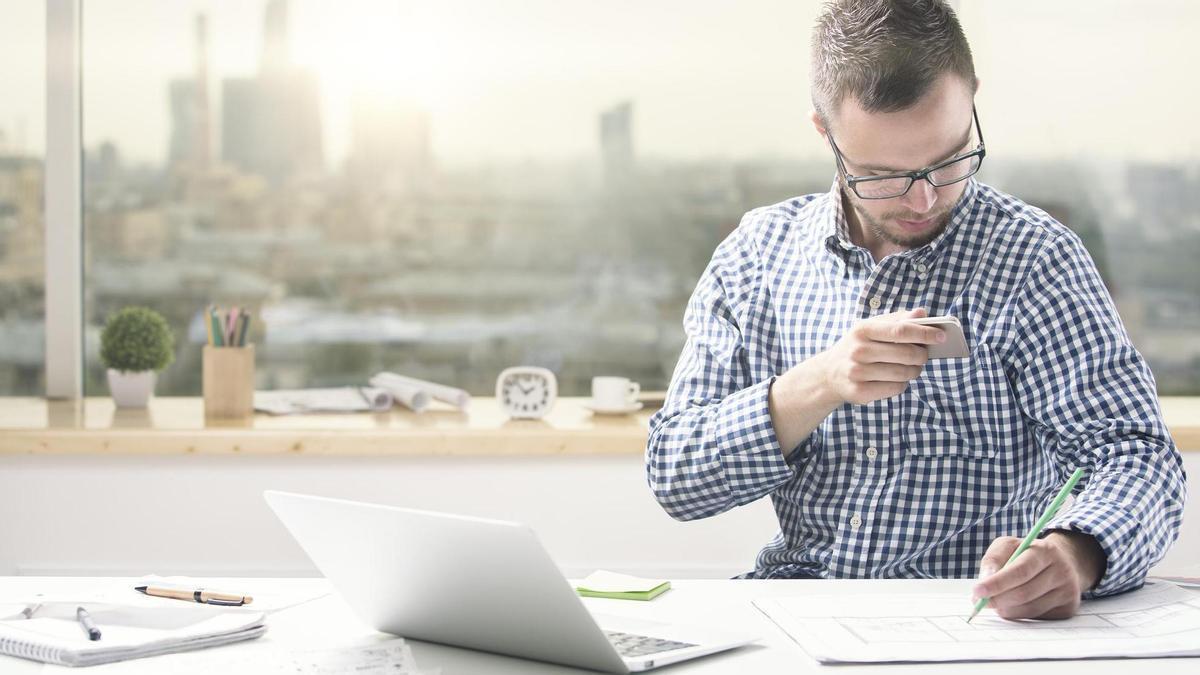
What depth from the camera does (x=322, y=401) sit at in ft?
9.50

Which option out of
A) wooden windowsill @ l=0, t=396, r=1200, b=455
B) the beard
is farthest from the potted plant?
the beard

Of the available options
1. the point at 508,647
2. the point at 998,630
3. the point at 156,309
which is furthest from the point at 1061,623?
the point at 156,309

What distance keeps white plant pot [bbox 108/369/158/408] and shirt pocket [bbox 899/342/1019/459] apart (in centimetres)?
193

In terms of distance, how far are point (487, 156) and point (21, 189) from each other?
3.77 feet

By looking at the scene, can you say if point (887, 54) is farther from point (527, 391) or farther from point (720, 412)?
point (527, 391)

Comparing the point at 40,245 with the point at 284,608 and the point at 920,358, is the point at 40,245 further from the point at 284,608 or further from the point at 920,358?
the point at 920,358

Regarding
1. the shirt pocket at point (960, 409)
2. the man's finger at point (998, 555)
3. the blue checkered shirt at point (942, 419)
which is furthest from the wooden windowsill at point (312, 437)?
the man's finger at point (998, 555)

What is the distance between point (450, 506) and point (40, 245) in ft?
4.23

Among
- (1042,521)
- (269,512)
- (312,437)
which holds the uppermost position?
(1042,521)

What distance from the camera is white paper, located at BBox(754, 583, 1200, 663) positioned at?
1.15m

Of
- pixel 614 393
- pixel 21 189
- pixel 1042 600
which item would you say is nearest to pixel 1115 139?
pixel 614 393

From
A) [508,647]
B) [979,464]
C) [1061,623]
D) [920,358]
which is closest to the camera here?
[508,647]

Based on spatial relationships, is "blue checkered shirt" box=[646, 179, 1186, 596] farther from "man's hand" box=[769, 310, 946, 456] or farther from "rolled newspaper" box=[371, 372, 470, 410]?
Result: "rolled newspaper" box=[371, 372, 470, 410]

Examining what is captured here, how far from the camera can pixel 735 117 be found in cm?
316
